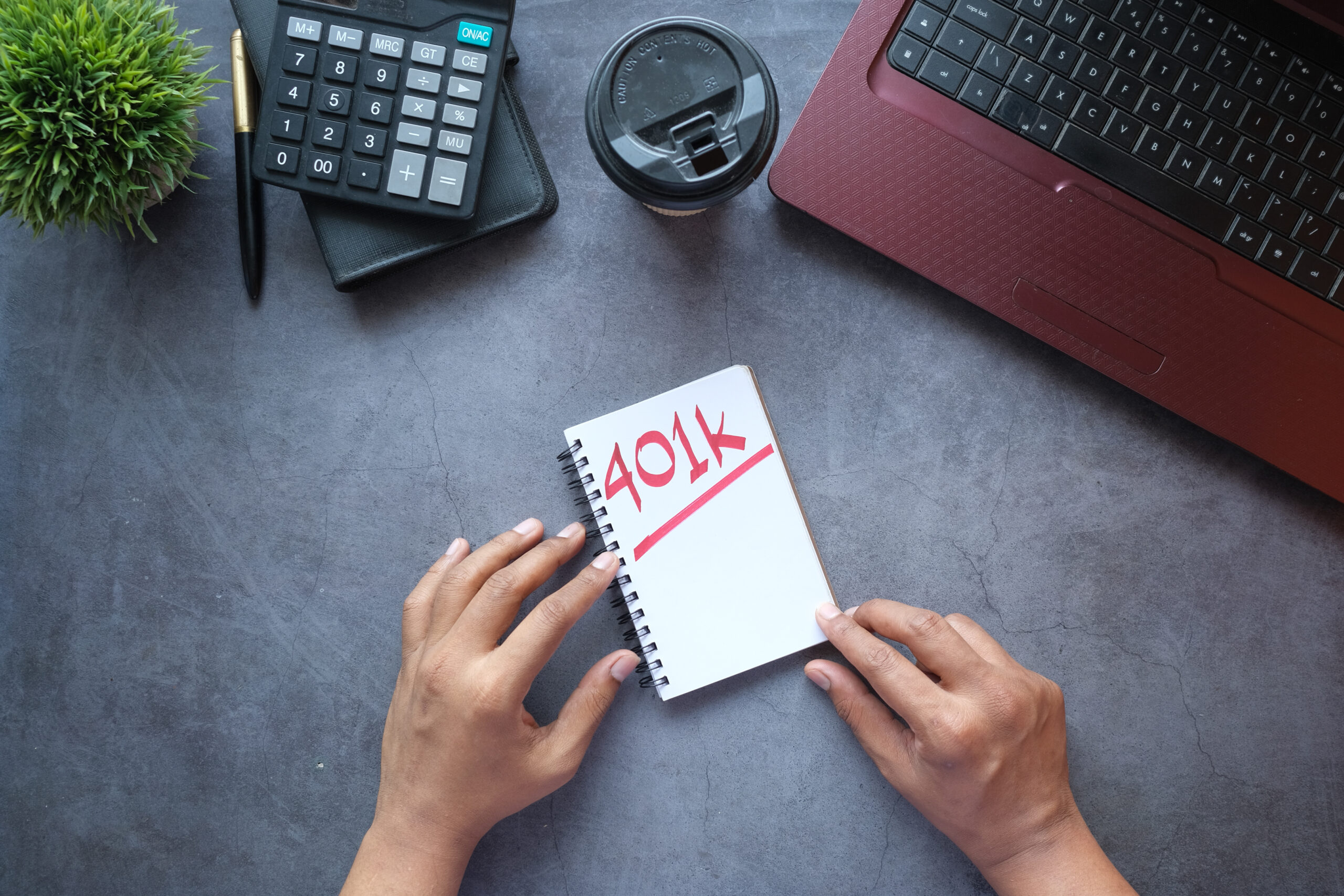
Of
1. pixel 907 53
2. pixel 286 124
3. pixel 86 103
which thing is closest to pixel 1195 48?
pixel 907 53

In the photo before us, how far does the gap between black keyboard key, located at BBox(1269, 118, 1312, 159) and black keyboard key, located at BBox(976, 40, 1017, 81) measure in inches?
9.0

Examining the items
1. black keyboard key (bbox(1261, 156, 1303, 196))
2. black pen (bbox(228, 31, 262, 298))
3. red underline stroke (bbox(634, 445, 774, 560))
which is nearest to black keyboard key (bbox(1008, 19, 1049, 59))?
black keyboard key (bbox(1261, 156, 1303, 196))

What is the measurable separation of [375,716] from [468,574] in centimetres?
19

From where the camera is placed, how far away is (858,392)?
2.36 feet

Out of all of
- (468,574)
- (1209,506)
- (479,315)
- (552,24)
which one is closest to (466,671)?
(468,574)

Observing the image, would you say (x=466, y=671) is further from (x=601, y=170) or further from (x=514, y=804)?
(x=601, y=170)

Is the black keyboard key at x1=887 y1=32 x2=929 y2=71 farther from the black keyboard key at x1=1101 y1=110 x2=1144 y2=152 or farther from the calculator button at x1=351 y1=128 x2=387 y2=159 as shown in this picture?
the calculator button at x1=351 y1=128 x2=387 y2=159

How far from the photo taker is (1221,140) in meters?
0.62

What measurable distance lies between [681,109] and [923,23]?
0.77ft

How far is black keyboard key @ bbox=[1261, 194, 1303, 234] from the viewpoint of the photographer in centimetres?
62

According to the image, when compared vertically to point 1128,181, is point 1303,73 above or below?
above

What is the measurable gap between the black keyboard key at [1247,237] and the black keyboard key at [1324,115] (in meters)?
0.09

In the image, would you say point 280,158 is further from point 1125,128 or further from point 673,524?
point 1125,128

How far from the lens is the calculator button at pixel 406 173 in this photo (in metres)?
0.65
